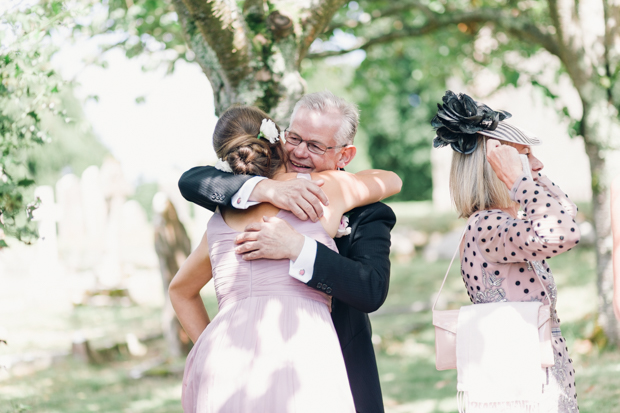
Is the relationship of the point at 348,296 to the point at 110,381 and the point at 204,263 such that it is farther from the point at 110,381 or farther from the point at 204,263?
the point at 110,381

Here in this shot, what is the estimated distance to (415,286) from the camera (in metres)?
11.6

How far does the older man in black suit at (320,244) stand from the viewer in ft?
6.79

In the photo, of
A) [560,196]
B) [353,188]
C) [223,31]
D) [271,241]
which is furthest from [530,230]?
[223,31]

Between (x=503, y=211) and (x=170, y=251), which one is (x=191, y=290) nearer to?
(x=503, y=211)

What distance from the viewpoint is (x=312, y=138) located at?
7.84ft

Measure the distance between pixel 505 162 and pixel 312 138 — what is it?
75 cm

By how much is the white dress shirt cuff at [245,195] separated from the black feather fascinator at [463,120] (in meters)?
0.83

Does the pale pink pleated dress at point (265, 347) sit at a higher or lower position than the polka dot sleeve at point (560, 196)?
lower

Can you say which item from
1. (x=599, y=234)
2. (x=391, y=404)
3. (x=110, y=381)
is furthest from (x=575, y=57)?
(x=110, y=381)

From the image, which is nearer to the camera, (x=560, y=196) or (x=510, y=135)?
(x=560, y=196)

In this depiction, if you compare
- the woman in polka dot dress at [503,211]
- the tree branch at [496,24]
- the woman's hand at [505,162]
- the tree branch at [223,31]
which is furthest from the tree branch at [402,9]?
the woman's hand at [505,162]

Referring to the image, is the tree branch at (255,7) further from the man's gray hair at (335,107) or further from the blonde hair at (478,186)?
the blonde hair at (478,186)

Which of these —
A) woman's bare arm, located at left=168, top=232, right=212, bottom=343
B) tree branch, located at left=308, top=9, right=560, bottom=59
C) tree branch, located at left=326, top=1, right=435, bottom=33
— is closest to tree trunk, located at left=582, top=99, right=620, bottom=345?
tree branch, located at left=308, top=9, right=560, bottom=59

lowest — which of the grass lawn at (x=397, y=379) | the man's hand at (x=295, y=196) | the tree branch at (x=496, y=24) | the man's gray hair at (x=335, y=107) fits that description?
the grass lawn at (x=397, y=379)
